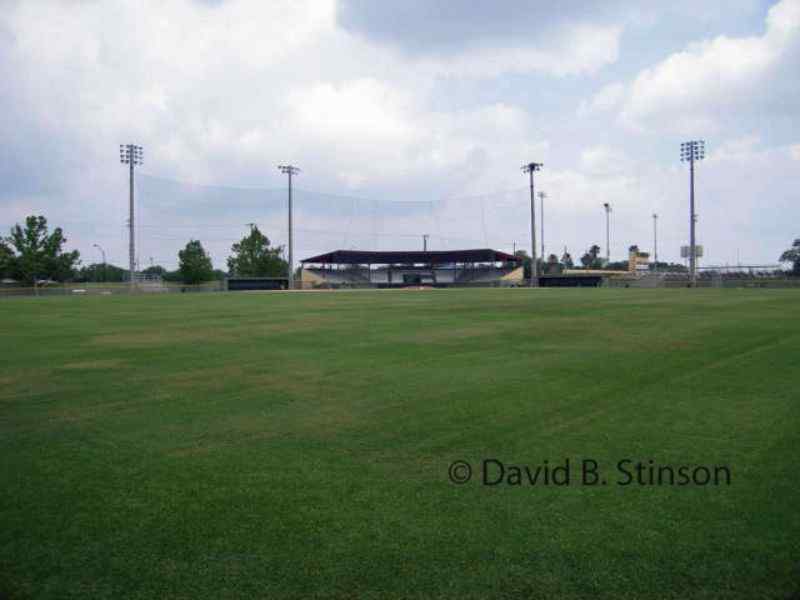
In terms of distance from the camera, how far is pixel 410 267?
10500 centimetres

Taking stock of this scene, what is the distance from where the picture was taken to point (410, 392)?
292 inches

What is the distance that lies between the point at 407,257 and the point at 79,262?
50.1 metres

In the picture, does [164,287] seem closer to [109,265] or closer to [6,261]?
[6,261]

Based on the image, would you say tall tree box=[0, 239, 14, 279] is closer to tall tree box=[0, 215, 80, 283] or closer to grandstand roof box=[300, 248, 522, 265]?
tall tree box=[0, 215, 80, 283]

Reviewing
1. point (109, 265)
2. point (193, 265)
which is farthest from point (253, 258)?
point (109, 265)

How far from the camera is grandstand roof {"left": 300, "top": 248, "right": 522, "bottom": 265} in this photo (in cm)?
10012

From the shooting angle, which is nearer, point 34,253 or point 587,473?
point 587,473

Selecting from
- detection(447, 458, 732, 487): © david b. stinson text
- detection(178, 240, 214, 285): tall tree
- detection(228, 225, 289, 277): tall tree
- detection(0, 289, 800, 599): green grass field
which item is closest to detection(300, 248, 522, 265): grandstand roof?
detection(228, 225, 289, 277): tall tree
